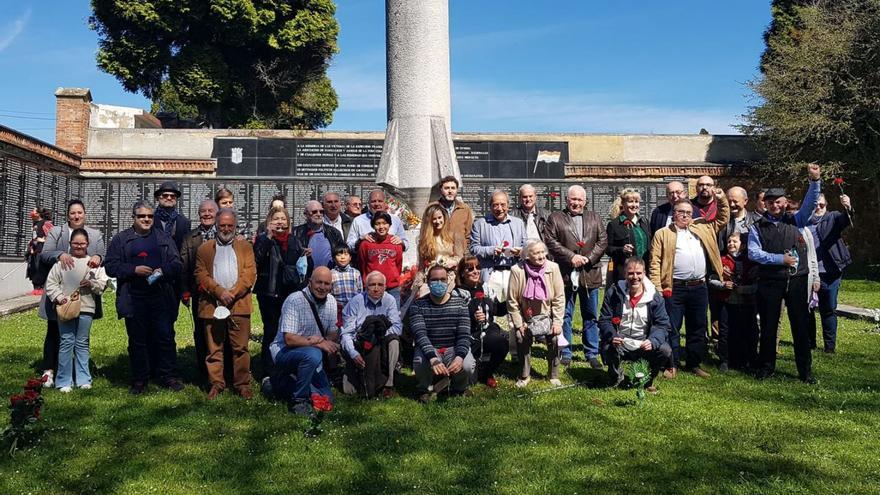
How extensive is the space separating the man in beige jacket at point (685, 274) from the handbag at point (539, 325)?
46.0 inches

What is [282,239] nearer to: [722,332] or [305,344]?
[305,344]

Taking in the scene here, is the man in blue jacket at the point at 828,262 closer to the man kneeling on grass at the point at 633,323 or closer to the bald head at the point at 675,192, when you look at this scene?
the bald head at the point at 675,192

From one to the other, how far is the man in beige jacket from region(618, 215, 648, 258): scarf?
46 centimetres

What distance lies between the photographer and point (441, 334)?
5.82 metres

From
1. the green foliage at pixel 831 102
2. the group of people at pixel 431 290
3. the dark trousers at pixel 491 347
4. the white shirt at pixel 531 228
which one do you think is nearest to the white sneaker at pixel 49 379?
the group of people at pixel 431 290

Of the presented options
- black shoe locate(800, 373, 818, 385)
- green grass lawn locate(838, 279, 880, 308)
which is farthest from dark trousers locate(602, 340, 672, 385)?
green grass lawn locate(838, 279, 880, 308)

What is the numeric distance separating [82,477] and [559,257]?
15.2 ft

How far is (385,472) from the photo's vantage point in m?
4.00

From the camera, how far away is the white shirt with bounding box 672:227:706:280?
654cm

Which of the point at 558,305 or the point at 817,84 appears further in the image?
the point at 817,84

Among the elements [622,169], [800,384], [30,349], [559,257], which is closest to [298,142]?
[622,169]

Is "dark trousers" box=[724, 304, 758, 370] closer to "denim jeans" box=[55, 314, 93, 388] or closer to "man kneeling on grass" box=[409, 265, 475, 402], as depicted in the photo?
"man kneeling on grass" box=[409, 265, 475, 402]

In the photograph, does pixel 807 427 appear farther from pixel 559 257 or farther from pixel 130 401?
pixel 130 401

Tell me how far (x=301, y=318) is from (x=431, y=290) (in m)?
1.12
